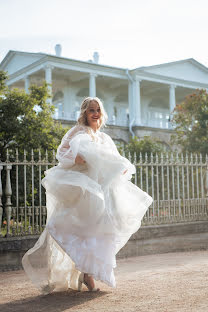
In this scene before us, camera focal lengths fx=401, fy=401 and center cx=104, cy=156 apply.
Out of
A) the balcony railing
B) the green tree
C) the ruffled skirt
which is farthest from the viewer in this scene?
the balcony railing

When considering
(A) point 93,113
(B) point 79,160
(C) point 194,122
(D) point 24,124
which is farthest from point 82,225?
(C) point 194,122

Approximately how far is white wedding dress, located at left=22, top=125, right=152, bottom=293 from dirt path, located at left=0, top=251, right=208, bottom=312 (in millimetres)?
195

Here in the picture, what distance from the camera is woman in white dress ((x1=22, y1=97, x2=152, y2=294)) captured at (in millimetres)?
3291

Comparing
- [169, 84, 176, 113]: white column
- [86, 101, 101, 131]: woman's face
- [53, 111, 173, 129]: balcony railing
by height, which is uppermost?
[169, 84, 176, 113]: white column

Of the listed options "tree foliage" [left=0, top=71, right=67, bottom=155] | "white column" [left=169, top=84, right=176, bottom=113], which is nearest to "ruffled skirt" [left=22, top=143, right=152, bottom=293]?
"tree foliage" [left=0, top=71, right=67, bottom=155]

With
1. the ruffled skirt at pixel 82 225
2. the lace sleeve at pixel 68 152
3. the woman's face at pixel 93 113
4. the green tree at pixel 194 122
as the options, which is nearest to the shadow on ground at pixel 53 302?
the ruffled skirt at pixel 82 225

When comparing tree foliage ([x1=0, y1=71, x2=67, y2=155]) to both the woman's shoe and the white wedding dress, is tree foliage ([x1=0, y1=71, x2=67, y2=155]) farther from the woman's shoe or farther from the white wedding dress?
the woman's shoe

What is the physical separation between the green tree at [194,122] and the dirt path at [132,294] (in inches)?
321

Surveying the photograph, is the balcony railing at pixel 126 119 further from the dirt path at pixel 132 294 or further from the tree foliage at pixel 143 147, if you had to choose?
the dirt path at pixel 132 294

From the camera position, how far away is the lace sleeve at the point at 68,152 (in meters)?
3.49

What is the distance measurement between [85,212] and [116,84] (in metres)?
22.4

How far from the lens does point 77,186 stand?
3.36 metres

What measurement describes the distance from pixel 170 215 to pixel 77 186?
3812 mm

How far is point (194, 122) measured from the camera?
1374cm
